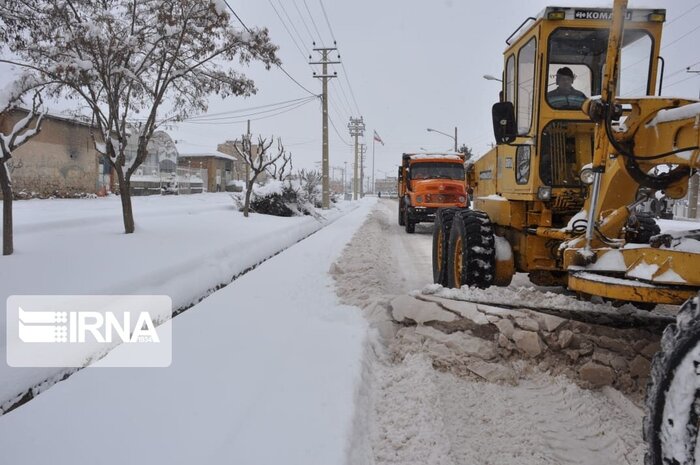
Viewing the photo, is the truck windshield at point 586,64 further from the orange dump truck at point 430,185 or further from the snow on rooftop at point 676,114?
the orange dump truck at point 430,185

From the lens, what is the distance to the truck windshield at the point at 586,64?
4.79 m

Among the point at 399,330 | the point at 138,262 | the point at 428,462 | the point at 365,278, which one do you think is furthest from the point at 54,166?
the point at 428,462

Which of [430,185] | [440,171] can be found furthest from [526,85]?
[440,171]

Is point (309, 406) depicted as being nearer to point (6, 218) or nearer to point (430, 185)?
point (6, 218)

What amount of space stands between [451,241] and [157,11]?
341 inches

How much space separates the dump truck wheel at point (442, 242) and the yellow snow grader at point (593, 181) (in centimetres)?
3

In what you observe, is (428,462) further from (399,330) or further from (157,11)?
(157,11)

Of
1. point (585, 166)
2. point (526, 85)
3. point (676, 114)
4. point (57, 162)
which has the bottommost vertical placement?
point (585, 166)

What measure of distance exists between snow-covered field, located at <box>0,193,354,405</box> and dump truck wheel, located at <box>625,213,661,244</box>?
18.0 feet

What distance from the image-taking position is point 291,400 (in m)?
3.30

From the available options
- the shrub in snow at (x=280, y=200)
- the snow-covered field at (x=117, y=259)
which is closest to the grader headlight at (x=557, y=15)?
the snow-covered field at (x=117, y=259)

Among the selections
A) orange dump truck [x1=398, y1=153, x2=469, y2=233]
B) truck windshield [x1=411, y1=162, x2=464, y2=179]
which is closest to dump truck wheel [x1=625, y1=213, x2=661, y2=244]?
orange dump truck [x1=398, y1=153, x2=469, y2=233]

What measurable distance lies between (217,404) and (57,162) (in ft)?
84.7

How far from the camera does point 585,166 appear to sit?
13.7 feet
